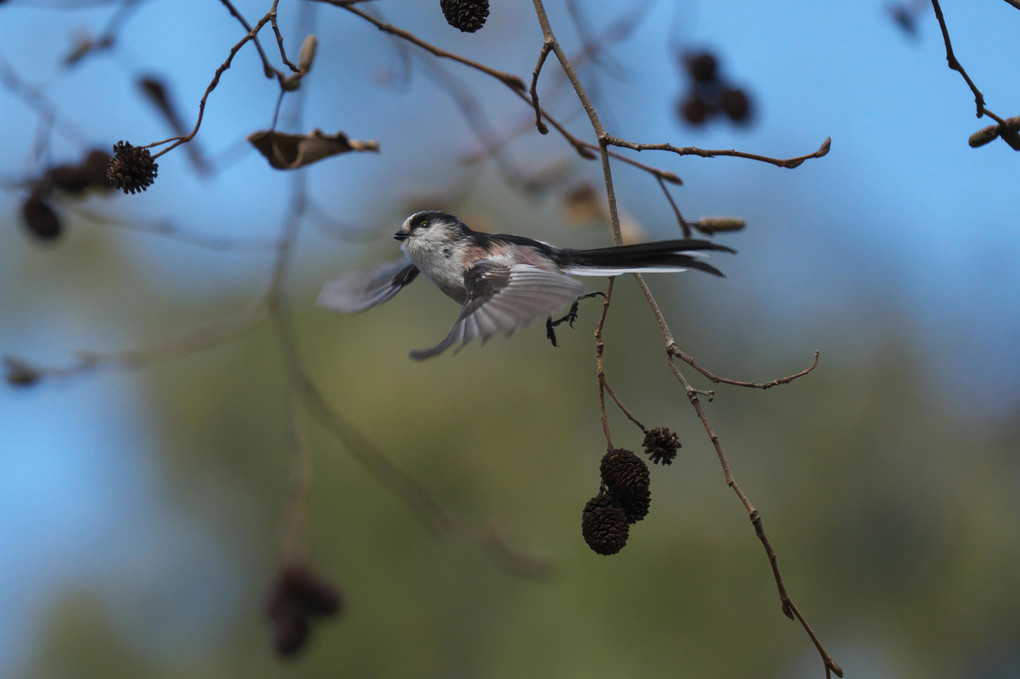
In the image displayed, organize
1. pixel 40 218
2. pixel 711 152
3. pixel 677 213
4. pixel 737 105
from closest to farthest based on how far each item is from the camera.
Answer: pixel 711 152 → pixel 677 213 → pixel 40 218 → pixel 737 105

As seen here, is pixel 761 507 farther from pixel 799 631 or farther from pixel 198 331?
pixel 198 331

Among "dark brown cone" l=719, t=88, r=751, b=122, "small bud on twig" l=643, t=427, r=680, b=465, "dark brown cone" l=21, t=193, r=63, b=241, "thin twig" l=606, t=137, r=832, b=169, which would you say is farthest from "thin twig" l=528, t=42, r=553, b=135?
"dark brown cone" l=21, t=193, r=63, b=241

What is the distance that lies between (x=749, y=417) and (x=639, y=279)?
8.60 metres

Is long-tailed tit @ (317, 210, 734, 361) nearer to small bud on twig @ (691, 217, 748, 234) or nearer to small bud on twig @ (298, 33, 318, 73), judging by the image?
small bud on twig @ (691, 217, 748, 234)

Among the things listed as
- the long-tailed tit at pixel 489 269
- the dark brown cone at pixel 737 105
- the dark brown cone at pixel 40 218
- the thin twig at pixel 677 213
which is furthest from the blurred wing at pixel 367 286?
the dark brown cone at pixel 737 105

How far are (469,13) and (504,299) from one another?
404 mm

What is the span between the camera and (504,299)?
4.12ft

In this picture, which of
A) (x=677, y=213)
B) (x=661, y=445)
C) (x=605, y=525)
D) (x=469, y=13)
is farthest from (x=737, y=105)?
(x=605, y=525)

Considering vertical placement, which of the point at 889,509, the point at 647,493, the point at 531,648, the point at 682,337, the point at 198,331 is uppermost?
the point at 682,337

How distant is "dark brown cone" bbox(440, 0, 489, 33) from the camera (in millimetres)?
1225

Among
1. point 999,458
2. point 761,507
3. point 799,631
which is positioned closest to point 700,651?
point 799,631

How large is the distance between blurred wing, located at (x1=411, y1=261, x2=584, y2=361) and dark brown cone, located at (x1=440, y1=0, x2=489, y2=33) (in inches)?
14.8

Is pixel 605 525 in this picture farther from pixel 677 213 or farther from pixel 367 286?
pixel 367 286

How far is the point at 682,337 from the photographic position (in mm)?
9156
